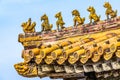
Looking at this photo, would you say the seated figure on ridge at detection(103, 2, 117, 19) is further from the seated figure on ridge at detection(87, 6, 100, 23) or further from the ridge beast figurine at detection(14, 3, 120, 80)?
the seated figure on ridge at detection(87, 6, 100, 23)

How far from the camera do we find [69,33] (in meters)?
14.0

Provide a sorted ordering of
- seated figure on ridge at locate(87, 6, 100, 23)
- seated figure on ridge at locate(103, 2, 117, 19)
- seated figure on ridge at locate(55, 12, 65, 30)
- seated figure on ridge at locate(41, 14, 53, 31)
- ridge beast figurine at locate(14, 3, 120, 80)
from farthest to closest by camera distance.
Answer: seated figure on ridge at locate(41, 14, 53, 31), seated figure on ridge at locate(55, 12, 65, 30), seated figure on ridge at locate(87, 6, 100, 23), seated figure on ridge at locate(103, 2, 117, 19), ridge beast figurine at locate(14, 3, 120, 80)

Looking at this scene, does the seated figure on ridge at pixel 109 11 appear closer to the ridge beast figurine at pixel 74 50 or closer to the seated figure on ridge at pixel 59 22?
the ridge beast figurine at pixel 74 50

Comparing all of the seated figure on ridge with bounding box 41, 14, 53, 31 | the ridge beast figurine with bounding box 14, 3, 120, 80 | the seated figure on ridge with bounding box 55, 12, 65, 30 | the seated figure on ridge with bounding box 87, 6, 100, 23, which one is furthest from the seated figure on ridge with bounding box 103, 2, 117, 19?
the seated figure on ridge with bounding box 41, 14, 53, 31

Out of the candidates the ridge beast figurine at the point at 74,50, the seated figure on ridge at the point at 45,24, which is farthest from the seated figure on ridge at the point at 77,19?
the seated figure on ridge at the point at 45,24

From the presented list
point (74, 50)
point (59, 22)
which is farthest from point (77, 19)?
point (74, 50)

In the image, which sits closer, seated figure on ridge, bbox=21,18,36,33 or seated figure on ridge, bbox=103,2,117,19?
seated figure on ridge, bbox=103,2,117,19

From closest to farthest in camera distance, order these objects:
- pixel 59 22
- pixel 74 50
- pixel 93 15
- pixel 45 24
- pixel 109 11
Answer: pixel 74 50
pixel 109 11
pixel 93 15
pixel 59 22
pixel 45 24

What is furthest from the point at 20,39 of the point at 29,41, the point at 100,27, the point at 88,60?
the point at 88,60

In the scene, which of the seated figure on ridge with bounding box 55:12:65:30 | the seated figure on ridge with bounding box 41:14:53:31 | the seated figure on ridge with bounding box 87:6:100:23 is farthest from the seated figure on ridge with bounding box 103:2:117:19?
the seated figure on ridge with bounding box 41:14:53:31

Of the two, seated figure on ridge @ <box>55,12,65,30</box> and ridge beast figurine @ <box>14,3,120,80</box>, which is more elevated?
seated figure on ridge @ <box>55,12,65,30</box>

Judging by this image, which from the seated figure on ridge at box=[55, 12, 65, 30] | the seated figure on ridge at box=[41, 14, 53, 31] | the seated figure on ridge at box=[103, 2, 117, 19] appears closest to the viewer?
the seated figure on ridge at box=[103, 2, 117, 19]

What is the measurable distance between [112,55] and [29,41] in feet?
→ 15.0

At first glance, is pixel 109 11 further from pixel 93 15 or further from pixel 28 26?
pixel 28 26
